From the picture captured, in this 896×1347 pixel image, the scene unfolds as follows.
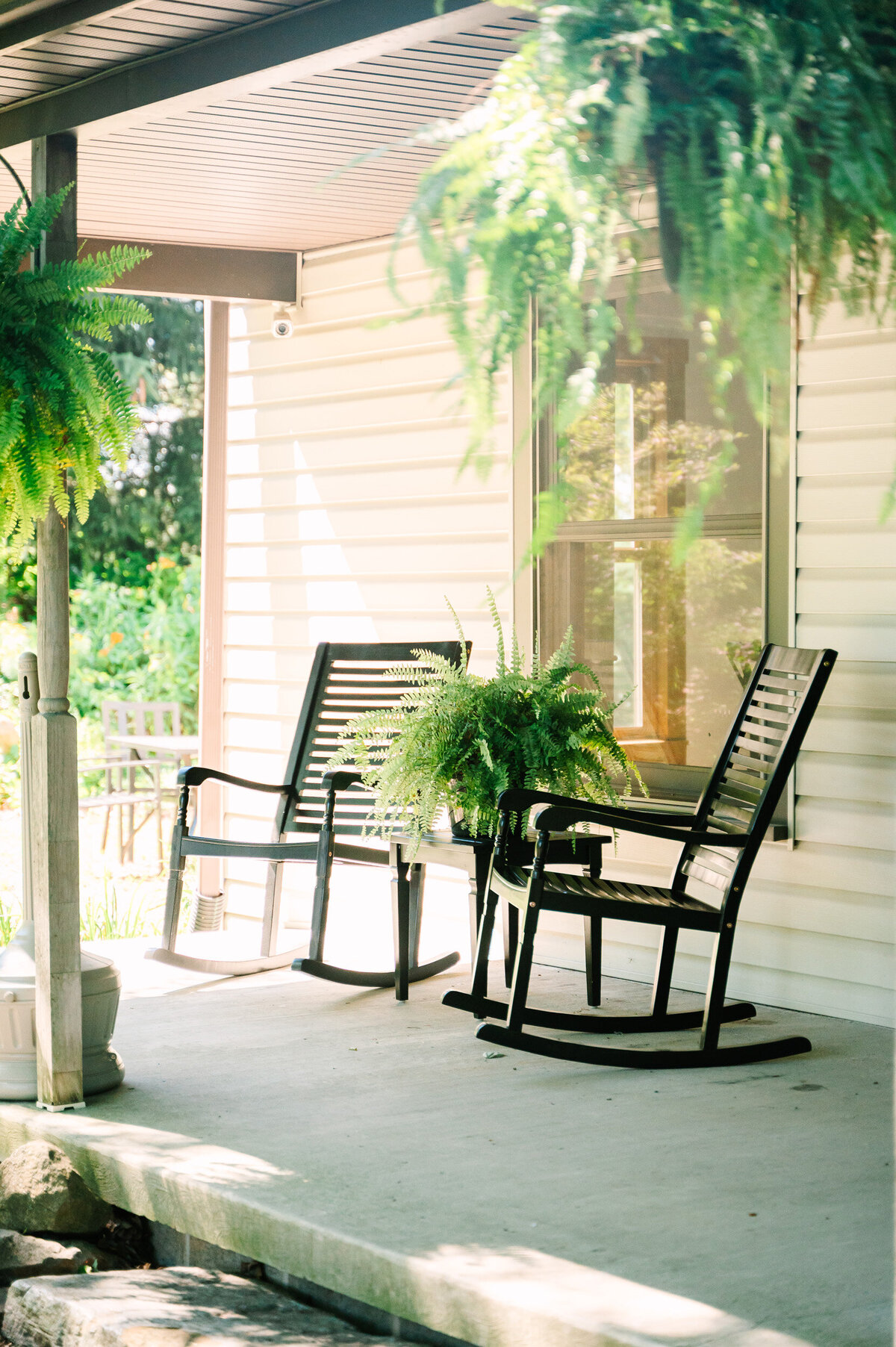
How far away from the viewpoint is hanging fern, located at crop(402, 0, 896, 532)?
1545 millimetres

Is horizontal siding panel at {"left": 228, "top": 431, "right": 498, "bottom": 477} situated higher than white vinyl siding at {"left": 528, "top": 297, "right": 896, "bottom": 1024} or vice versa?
horizontal siding panel at {"left": 228, "top": 431, "right": 498, "bottom": 477}

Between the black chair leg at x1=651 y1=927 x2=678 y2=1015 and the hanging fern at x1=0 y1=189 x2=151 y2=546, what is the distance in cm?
185

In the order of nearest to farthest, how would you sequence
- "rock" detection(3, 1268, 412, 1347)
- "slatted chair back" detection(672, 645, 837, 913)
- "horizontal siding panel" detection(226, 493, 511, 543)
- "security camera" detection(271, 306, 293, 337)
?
"rock" detection(3, 1268, 412, 1347) → "slatted chair back" detection(672, 645, 837, 913) → "horizontal siding panel" detection(226, 493, 511, 543) → "security camera" detection(271, 306, 293, 337)

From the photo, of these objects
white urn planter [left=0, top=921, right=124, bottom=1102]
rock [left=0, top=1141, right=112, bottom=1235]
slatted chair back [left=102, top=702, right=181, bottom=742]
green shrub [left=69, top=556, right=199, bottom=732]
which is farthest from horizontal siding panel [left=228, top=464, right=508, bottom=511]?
green shrub [left=69, top=556, right=199, bottom=732]

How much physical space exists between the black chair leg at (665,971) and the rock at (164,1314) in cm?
156

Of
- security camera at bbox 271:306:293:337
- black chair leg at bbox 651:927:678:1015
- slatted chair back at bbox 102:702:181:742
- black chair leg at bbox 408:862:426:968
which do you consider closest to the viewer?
black chair leg at bbox 651:927:678:1015

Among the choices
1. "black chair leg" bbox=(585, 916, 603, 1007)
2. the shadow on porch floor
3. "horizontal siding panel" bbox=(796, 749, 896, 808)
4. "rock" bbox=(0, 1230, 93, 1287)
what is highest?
"horizontal siding panel" bbox=(796, 749, 896, 808)

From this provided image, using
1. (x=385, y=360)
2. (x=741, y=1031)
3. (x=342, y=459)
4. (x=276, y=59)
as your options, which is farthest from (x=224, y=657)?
(x=276, y=59)

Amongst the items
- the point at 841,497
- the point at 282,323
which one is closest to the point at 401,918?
the point at 841,497

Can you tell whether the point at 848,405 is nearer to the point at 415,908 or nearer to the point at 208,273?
the point at 415,908

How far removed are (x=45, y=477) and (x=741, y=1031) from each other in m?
2.27

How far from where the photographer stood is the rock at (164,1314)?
2.48 metres

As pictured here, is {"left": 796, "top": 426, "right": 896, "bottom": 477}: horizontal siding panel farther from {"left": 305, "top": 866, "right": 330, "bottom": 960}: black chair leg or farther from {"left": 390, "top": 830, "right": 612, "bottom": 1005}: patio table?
{"left": 305, "top": 866, "right": 330, "bottom": 960}: black chair leg

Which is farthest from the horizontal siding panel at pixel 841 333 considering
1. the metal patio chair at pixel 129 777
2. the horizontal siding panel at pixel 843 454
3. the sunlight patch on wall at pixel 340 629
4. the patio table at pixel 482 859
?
the metal patio chair at pixel 129 777
